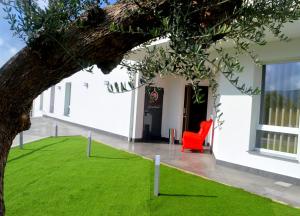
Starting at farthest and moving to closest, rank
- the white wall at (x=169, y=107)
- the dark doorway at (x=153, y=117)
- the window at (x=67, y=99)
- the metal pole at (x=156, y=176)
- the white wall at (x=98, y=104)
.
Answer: the window at (x=67, y=99)
the white wall at (x=98, y=104)
the dark doorway at (x=153, y=117)
the white wall at (x=169, y=107)
the metal pole at (x=156, y=176)

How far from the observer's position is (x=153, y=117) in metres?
13.8

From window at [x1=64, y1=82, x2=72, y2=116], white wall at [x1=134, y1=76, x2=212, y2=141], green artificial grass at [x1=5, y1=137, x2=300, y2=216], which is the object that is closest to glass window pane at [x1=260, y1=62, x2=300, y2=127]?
green artificial grass at [x1=5, y1=137, x2=300, y2=216]

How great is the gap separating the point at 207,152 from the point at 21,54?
10.3 m

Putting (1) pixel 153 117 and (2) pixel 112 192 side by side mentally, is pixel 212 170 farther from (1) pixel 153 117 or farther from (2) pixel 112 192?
(1) pixel 153 117

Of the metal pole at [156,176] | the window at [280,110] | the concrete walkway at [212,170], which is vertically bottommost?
the concrete walkway at [212,170]

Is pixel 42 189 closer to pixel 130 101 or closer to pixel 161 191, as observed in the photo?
pixel 161 191

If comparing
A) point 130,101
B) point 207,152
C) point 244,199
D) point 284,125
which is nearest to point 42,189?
point 244,199

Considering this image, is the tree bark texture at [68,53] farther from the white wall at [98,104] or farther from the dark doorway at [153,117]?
the dark doorway at [153,117]

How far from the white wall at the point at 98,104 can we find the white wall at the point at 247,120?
13.7 feet

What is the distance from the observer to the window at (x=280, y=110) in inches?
302

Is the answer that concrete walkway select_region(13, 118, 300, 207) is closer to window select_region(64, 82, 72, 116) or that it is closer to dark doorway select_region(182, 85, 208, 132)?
dark doorway select_region(182, 85, 208, 132)

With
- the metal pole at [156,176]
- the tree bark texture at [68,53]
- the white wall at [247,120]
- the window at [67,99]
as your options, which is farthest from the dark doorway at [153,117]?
the tree bark texture at [68,53]

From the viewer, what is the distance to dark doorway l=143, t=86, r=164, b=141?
44.5 feet

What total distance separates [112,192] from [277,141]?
13.8 ft
